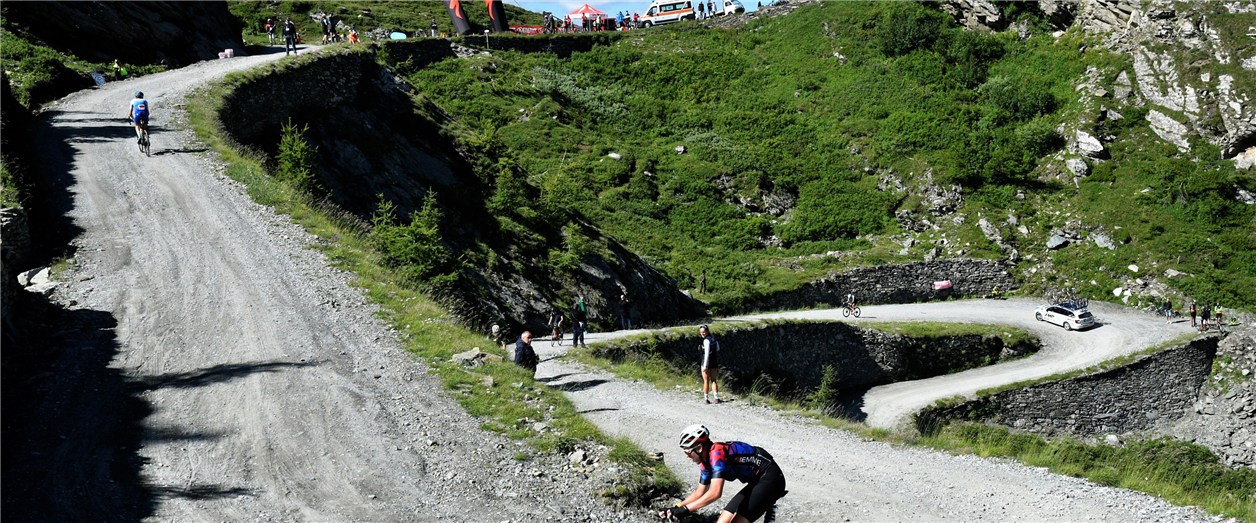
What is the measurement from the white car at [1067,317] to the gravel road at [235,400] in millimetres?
29471

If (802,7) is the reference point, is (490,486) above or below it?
below

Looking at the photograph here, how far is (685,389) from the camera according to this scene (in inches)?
700

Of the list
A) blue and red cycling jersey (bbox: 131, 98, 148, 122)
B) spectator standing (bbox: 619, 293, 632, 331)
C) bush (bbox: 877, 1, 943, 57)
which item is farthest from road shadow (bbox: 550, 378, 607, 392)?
bush (bbox: 877, 1, 943, 57)

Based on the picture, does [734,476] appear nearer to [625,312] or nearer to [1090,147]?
[625,312]

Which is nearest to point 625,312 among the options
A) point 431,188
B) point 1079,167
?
point 431,188

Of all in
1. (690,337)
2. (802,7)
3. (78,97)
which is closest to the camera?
(690,337)

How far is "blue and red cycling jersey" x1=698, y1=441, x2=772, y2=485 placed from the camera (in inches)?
293

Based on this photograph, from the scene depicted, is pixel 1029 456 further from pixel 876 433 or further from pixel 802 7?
pixel 802 7

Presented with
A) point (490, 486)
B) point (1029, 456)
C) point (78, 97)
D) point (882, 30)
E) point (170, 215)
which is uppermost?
point (882, 30)

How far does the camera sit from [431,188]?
91.1 ft

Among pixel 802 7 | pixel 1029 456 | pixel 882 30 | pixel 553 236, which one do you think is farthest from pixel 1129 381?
pixel 802 7

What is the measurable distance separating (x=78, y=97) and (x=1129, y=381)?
1641 inches

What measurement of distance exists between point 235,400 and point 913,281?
34216 mm

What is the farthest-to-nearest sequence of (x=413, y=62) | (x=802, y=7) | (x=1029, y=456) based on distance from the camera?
(x=802, y=7)
(x=413, y=62)
(x=1029, y=456)
